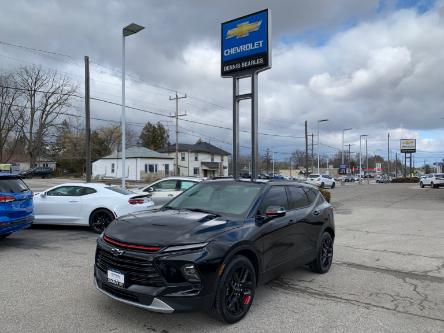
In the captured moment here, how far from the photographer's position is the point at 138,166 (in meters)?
63.6

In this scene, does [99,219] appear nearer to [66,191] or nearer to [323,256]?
[66,191]

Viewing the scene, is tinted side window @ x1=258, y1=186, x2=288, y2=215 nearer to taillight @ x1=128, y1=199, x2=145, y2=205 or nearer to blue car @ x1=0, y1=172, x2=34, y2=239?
blue car @ x1=0, y1=172, x2=34, y2=239

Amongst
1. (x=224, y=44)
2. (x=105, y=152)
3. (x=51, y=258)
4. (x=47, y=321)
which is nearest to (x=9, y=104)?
(x=105, y=152)

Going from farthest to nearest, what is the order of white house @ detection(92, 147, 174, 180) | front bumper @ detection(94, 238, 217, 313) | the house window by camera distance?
the house window
white house @ detection(92, 147, 174, 180)
front bumper @ detection(94, 238, 217, 313)

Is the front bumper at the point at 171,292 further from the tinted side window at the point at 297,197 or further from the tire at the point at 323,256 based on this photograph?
the tire at the point at 323,256

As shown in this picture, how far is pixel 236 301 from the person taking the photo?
4449 mm

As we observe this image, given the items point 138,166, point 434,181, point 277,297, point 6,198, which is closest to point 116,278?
point 277,297

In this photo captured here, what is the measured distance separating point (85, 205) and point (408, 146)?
296 feet

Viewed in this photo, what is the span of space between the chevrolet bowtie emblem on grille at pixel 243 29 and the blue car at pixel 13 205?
7653 millimetres

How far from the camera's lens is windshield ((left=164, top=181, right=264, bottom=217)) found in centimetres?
520

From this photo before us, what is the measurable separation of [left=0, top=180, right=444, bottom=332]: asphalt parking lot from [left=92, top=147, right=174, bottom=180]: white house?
55216 millimetres

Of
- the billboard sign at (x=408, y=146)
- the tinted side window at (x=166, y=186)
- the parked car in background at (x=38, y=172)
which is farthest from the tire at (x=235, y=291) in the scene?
the billboard sign at (x=408, y=146)

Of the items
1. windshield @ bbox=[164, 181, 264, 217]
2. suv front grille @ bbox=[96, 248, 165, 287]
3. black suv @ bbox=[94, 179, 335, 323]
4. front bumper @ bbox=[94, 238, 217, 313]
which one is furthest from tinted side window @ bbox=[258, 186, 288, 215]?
suv front grille @ bbox=[96, 248, 165, 287]

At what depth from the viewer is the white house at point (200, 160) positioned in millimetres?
73938
